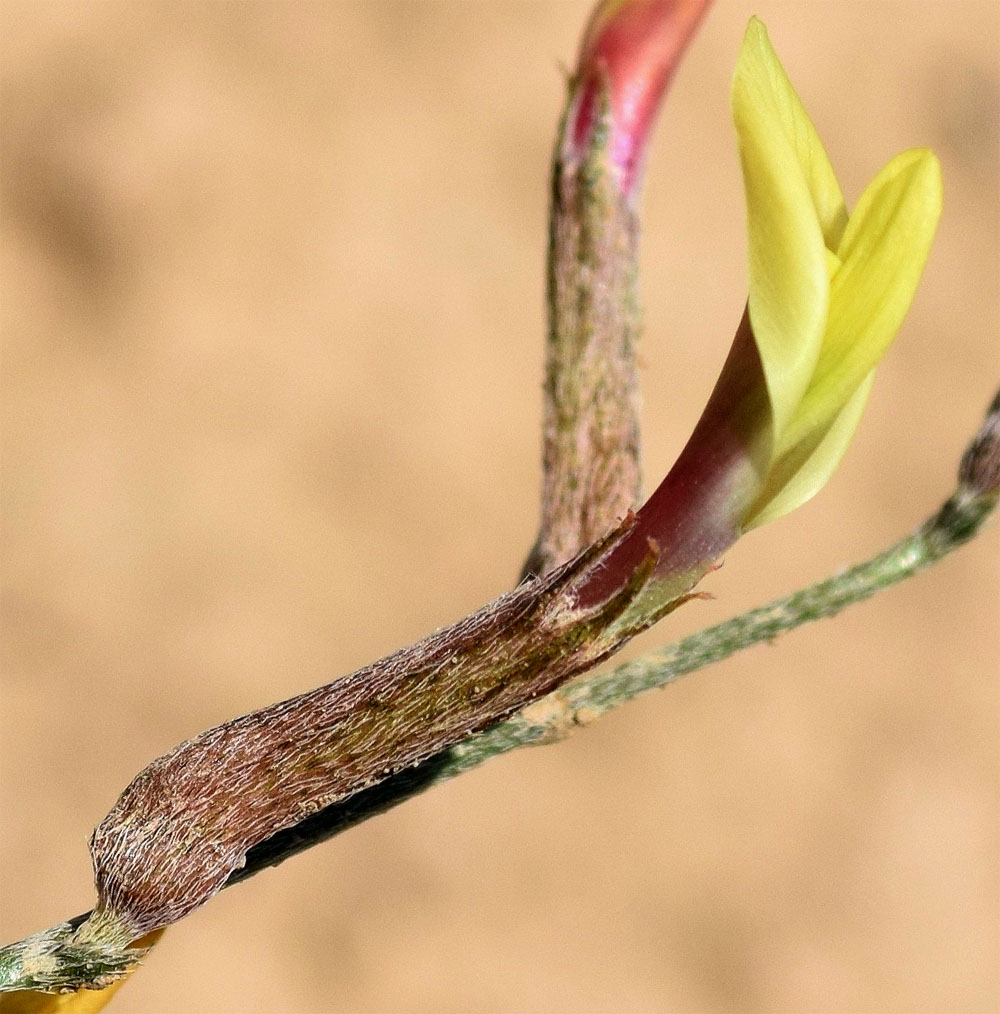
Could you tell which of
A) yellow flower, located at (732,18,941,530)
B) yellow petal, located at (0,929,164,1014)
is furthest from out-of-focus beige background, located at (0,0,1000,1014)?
yellow flower, located at (732,18,941,530)

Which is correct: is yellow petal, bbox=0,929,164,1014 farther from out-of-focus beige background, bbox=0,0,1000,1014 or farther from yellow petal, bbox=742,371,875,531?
out-of-focus beige background, bbox=0,0,1000,1014

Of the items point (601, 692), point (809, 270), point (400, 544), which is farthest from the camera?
point (400, 544)

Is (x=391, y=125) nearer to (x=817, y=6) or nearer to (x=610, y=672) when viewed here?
(x=817, y=6)

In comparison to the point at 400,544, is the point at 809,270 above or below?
below

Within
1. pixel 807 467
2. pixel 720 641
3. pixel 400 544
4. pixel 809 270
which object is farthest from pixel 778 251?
pixel 400 544

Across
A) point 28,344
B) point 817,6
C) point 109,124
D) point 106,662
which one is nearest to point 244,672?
point 106,662

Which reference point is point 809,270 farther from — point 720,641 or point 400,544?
point 400,544
